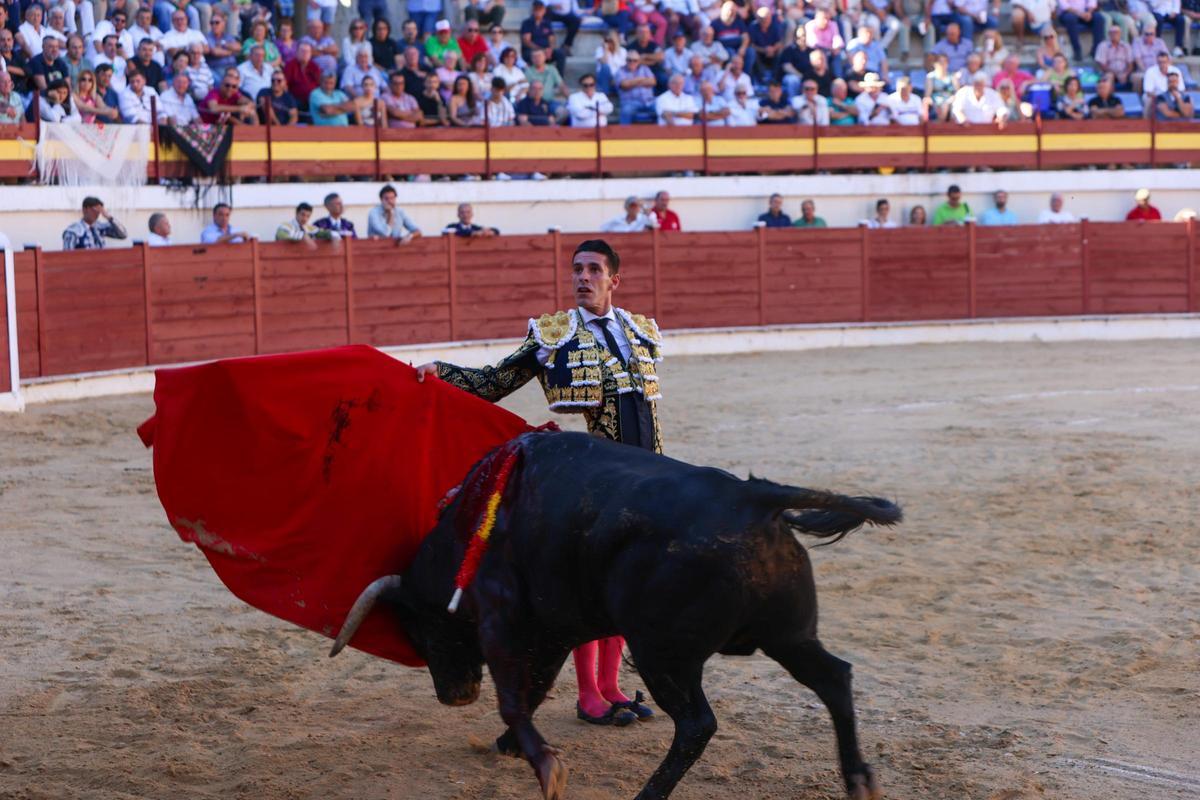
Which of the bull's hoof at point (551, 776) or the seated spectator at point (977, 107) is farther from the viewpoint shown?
the seated spectator at point (977, 107)

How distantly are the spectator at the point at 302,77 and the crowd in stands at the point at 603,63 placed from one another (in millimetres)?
13

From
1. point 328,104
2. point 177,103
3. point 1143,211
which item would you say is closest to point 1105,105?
point 1143,211

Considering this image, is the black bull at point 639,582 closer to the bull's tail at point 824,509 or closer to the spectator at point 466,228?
the bull's tail at point 824,509

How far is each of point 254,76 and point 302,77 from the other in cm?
54

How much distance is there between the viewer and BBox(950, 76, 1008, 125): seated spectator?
16.1 meters

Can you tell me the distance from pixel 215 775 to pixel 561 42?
1269cm

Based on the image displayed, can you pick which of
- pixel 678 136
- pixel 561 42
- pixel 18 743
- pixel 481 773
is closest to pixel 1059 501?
pixel 481 773

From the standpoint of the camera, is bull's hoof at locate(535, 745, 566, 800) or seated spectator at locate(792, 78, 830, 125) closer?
bull's hoof at locate(535, 745, 566, 800)

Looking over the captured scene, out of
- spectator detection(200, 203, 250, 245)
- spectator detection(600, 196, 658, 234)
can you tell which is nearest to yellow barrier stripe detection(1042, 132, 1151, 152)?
spectator detection(600, 196, 658, 234)

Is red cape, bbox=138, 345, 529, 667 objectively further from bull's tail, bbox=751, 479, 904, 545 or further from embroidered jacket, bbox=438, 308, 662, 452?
bull's tail, bbox=751, 479, 904, 545

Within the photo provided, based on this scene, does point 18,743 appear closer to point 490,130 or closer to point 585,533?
point 585,533

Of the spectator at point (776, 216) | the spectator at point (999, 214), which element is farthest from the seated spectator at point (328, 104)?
the spectator at point (999, 214)

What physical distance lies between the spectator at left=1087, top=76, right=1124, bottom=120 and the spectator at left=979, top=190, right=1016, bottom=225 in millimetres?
1748

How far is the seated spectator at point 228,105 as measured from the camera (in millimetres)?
12086
